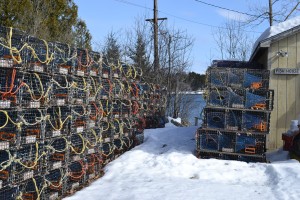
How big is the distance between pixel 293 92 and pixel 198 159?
3476 millimetres

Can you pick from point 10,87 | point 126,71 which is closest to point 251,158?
point 126,71

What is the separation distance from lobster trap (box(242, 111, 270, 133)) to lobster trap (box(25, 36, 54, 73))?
17.4ft

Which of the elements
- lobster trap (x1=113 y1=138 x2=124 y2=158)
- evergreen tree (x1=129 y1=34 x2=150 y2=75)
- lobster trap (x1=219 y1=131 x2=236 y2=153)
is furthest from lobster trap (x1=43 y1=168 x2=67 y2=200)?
evergreen tree (x1=129 y1=34 x2=150 y2=75)

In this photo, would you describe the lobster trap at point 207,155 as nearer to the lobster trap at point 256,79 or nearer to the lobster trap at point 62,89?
the lobster trap at point 256,79

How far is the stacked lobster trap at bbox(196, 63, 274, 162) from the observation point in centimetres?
967

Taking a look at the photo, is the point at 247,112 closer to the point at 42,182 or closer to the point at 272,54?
the point at 272,54

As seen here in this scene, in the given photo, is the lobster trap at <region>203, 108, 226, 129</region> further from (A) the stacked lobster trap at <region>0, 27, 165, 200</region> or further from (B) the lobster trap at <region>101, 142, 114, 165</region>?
(B) the lobster trap at <region>101, 142, 114, 165</region>

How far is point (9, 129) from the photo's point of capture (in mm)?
5680

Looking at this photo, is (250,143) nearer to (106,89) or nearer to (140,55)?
(106,89)

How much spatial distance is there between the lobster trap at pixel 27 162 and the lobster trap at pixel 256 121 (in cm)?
541

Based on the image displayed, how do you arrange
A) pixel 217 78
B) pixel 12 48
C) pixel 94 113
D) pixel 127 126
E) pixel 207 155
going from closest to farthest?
pixel 12 48, pixel 94 113, pixel 217 78, pixel 207 155, pixel 127 126

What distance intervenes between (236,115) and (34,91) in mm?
5422

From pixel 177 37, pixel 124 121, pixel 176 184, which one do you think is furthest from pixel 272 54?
pixel 177 37

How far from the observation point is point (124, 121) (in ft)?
34.4
